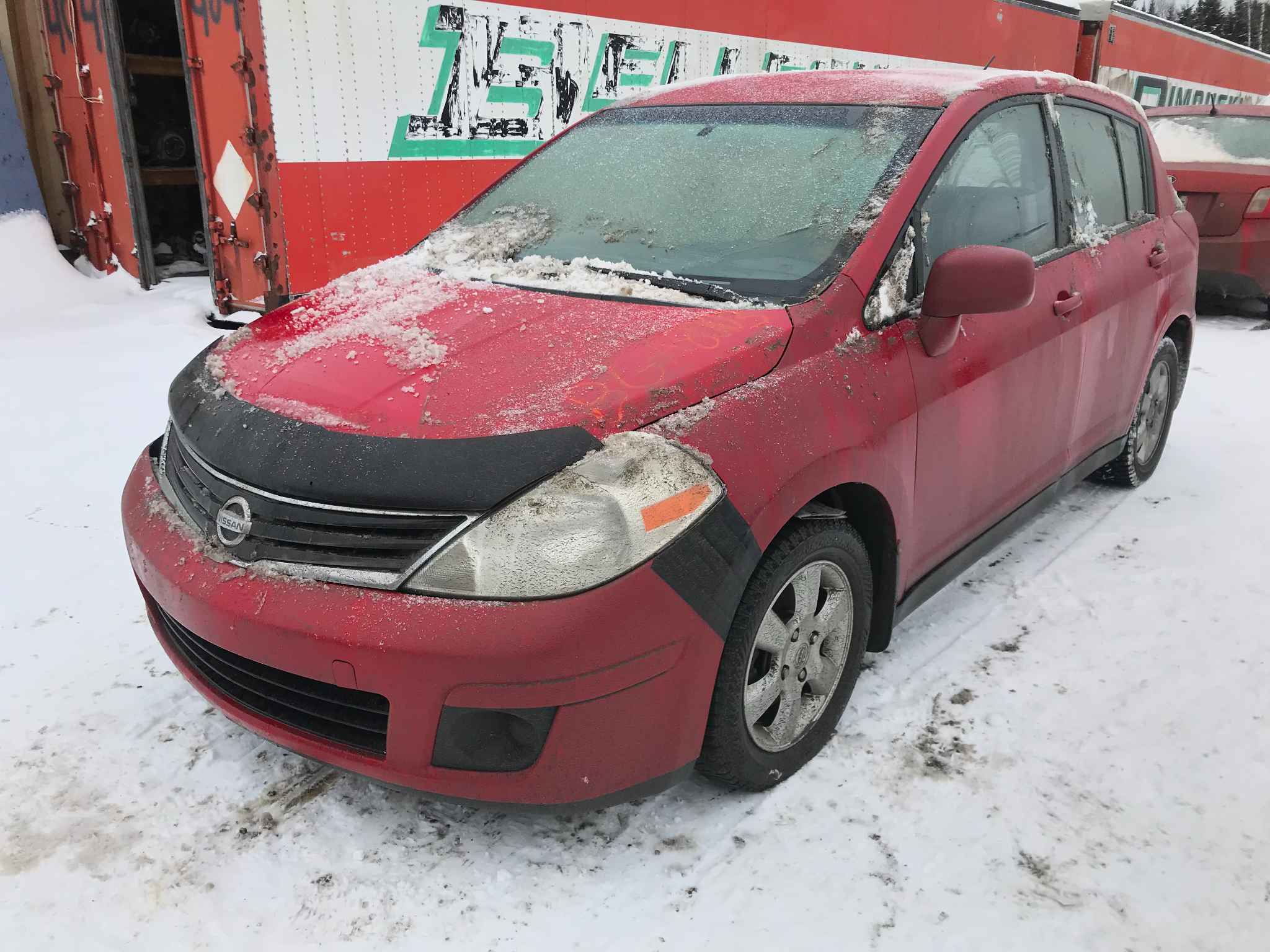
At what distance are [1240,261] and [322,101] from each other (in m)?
7.01

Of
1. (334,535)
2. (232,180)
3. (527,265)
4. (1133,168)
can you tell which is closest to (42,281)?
(232,180)

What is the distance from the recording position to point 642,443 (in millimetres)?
1985

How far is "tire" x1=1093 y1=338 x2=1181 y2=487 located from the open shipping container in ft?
10.1

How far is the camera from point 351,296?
279 cm

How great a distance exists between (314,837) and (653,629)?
100 centimetres

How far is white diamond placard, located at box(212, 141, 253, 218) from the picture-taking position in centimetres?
641

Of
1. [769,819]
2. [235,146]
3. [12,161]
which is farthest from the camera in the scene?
[12,161]

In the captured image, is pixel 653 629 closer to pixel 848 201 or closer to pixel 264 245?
pixel 848 201

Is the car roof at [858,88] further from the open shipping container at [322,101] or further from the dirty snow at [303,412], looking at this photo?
the open shipping container at [322,101]

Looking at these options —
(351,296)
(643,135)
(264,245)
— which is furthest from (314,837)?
(264,245)

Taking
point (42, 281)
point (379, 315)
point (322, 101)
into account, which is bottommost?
point (42, 281)

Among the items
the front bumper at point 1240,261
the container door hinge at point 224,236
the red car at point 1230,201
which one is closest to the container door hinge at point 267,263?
the container door hinge at point 224,236

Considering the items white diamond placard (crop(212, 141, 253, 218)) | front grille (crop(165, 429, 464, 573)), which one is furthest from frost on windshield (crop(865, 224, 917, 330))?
white diamond placard (crop(212, 141, 253, 218))

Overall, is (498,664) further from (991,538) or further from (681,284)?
(991,538)
